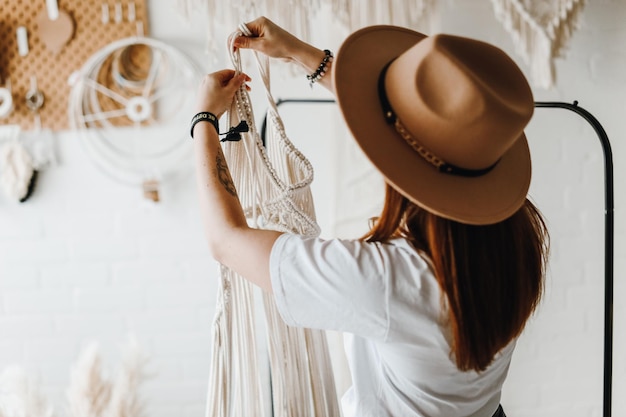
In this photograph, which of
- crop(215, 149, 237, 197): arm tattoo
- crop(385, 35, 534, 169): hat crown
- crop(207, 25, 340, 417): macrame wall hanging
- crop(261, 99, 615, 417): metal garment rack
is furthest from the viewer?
crop(261, 99, 615, 417): metal garment rack

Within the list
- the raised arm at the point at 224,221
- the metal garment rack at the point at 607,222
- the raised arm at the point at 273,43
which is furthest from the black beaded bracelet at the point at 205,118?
the metal garment rack at the point at 607,222

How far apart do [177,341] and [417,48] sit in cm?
116

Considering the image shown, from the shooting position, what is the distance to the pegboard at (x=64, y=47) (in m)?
1.42

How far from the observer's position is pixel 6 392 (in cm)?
105

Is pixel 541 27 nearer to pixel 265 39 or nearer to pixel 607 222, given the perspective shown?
pixel 607 222

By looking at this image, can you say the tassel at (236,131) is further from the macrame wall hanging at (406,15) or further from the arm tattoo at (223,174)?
the macrame wall hanging at (406,15)

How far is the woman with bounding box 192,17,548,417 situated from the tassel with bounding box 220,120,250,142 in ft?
0.30

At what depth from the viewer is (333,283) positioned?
692 millimetres

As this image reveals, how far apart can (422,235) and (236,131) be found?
0.35 metres

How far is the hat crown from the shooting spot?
67cm

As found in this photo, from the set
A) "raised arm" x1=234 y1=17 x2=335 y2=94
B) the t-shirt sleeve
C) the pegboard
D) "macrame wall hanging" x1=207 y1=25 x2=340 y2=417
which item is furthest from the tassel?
the pegboard

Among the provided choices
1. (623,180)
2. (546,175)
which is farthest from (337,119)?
(623,180)

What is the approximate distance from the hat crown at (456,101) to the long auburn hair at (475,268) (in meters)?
0.09

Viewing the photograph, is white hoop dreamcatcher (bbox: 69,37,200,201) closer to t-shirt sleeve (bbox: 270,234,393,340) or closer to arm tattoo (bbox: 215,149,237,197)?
arm tattoo (bbox: 215,149,237,197)
